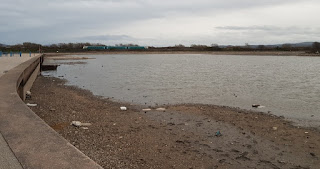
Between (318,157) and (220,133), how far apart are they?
3.03 meters

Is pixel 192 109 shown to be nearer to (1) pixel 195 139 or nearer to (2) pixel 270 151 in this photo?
(1) pixel 195 139

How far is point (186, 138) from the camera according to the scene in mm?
9109

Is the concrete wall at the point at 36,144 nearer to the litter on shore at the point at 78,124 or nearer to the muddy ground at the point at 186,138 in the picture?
the muddy ground at the point at 186,138

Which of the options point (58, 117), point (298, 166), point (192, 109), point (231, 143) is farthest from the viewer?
point (192, 109)

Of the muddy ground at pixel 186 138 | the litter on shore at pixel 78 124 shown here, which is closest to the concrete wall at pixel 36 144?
the muddy ground at pixel 186 138

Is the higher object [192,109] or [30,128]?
[30,128]

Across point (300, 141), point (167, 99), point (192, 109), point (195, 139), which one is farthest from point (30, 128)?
point (167, 99)

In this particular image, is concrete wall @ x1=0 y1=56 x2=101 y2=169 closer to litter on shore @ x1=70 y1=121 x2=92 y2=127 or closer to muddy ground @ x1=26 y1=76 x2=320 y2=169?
muddy ground @ x1=26 y1=76 x2=320 y2=169

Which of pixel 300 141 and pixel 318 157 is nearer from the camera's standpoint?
pixel 318 157

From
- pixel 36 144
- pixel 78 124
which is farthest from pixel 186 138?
pixel 36 144

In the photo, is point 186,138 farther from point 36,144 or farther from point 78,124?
point 36,144

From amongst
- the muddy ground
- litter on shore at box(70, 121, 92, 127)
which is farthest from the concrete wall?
litter on shore at box(70, 121, 92, 127)

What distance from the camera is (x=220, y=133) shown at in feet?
31.8

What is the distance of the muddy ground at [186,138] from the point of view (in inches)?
286
